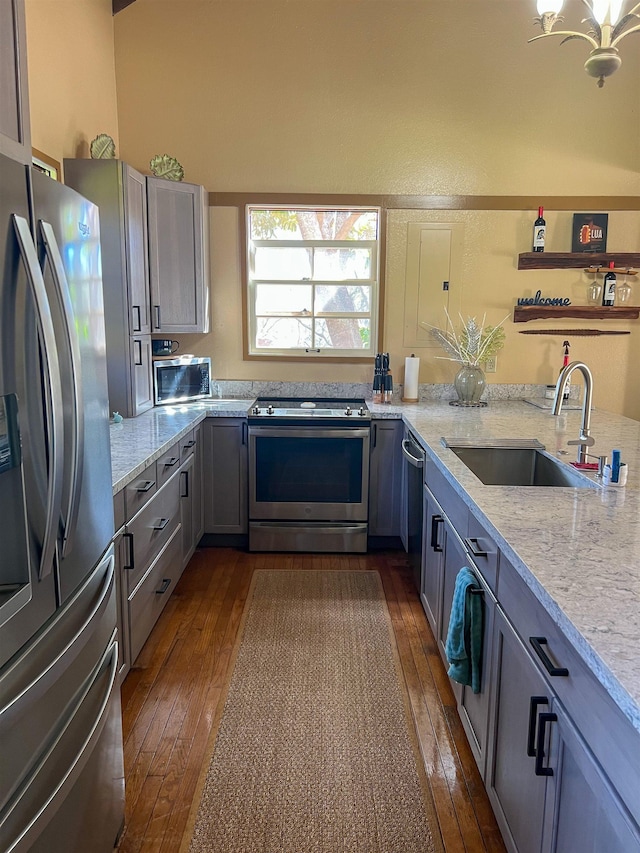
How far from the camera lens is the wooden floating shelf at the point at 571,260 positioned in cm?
404

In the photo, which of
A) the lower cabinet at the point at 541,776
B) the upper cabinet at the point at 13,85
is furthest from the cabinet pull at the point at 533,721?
the upper cabinet at the point at 13,85

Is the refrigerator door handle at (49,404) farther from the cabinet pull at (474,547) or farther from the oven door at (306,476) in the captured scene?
the oven door at (306,476)

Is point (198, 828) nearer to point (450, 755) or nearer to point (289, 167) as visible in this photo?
point (450, 755)

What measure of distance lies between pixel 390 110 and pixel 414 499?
2534 millimetres

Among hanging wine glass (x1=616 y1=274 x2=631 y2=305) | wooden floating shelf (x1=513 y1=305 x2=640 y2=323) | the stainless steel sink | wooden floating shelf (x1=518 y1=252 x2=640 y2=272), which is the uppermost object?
wooden floating shelf (x1=518 y1=252 x2=640 y2=272)

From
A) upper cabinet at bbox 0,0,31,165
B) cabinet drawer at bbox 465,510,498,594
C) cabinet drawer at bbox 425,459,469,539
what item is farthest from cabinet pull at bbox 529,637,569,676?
upper cabinet at bbox 0,0,31,165

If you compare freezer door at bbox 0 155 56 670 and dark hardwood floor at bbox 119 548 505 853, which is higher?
freezer door at bbox 0 155 56 670

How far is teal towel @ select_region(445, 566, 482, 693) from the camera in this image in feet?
6.08

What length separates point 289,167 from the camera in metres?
4.06

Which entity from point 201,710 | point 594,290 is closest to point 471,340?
point 594,290

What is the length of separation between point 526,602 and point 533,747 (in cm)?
30

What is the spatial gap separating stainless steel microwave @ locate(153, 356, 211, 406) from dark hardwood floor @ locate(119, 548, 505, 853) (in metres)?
1.09

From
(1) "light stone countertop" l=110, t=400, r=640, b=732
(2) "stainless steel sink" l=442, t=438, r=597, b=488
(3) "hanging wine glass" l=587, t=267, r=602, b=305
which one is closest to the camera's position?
(1) "light stone countertop" l=110, t=400, r=640, b=732

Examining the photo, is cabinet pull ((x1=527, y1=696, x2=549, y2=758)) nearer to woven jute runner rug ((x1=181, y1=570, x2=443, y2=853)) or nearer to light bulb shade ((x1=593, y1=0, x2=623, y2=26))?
woven jute runner rug ((x1=181, y1=570, x2=443, y2=853))
